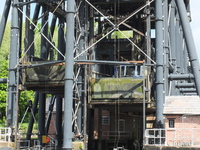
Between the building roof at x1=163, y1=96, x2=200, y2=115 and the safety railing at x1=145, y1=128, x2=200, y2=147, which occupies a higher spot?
the building roof at x1=163, y1=96, x2=200, y2=115

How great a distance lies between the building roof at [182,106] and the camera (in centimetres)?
2736

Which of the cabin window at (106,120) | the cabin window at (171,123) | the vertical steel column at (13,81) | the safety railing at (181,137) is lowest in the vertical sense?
the safety railing at (181,137)

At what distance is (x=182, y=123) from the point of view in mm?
27188

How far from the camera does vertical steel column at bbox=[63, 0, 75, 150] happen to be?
2864 cm

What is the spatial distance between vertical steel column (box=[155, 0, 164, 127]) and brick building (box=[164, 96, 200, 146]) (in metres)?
0.89

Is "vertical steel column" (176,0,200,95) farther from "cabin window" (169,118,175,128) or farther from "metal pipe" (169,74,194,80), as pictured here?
"cabin window" (169,118,175,128)

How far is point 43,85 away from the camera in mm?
33094

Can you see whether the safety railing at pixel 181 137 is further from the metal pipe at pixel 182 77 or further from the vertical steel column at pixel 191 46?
the metal pipe at pixel 182 77

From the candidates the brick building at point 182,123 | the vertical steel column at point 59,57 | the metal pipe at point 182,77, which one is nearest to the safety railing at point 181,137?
the brick building at point 182,123

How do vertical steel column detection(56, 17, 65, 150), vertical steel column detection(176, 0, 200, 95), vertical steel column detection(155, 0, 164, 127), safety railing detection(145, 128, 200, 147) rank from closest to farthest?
safety railing detection(145, 128, 200, 147), vertical steel column detection(155, 0, 164, 127), vertical steel column detection(176, 0, 200, 95), vertical steel column detection(56, 17, 65, 150)

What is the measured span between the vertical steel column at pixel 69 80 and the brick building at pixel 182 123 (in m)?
5.86

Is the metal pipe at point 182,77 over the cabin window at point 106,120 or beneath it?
over

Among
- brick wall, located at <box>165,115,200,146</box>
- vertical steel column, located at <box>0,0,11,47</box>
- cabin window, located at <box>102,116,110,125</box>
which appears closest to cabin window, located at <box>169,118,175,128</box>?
brick wall, located at <box>165,115,200,146</box>

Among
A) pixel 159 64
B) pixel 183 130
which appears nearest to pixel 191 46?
pixel 159 64
